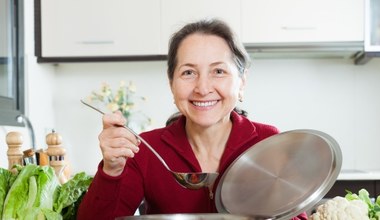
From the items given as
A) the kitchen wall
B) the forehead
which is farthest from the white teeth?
the kitchen wall

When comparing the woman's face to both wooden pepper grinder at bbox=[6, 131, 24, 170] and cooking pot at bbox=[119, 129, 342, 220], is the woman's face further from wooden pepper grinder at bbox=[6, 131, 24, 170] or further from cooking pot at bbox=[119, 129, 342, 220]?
wooden pepper grinder at bbox=[6, 131, 24, 170]

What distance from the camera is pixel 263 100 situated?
3133 millimetres

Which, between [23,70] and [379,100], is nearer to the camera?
[23,70]

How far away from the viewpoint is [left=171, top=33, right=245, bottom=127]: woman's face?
1384 mm

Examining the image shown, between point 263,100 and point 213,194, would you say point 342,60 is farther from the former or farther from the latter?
point 213,194

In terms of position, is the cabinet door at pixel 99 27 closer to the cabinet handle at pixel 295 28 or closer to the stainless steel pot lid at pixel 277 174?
the cabinet handle at pixel 295 28

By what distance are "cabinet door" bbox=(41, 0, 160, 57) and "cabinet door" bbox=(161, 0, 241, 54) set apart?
0.14 ft

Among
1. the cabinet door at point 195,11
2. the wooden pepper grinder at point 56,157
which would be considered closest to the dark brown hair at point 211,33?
the wooden pepper grinder at point 56,157

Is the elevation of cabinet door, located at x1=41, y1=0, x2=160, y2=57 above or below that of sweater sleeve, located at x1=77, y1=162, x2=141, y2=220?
above

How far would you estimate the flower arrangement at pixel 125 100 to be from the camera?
2977mm

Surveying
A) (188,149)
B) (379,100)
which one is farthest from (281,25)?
(188,149)

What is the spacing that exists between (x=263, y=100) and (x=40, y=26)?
1266 mm

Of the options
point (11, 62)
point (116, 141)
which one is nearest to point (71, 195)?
point (116, 141)

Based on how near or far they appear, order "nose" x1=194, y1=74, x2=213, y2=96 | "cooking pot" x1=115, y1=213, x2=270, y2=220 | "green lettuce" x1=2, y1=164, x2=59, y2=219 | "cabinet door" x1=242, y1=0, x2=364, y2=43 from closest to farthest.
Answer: "cooking pot" x1=115, y1=213, x2=270, y2=220 < "green lettuce" x1=2, y1=164, x2=59, y2=219 < "nose" x1=194, y1=74, x2=213, y2=96 < "cabinet door" x1=242, y1=0, x2=364, y2=43
